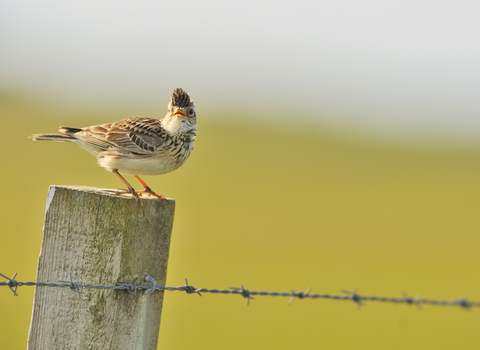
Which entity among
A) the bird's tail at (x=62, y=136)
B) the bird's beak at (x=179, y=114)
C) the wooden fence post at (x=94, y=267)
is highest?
the bird's beak at (x=179, y=114)

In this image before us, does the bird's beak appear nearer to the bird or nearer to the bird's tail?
the bird

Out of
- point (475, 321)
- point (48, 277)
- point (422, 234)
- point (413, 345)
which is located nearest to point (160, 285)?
point (48, 277)

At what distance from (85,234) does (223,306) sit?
1908 cm

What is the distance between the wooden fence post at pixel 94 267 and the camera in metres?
3.87

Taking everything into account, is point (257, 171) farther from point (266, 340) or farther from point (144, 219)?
point (144, 219)

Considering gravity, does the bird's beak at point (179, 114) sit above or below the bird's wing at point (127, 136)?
above

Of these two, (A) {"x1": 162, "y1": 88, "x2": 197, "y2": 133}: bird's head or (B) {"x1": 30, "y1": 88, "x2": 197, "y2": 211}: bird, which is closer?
(B) {"x1": 30, "y1": 88, "x2": 197, "y2": 211}: bird

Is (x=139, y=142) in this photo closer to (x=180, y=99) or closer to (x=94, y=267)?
(x=180, y=99)

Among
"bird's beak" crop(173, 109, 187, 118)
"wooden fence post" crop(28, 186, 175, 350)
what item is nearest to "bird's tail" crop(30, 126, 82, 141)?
"bird's beak" crop(173, 109, 187, 118)

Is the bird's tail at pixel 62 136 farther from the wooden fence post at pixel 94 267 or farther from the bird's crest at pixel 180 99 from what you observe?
the wooden fence post at pixel 94 267

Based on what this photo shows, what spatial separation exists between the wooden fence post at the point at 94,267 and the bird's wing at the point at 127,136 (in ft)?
9.79

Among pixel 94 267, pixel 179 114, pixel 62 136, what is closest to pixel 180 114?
pixel 179 114

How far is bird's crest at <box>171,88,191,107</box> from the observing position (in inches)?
309

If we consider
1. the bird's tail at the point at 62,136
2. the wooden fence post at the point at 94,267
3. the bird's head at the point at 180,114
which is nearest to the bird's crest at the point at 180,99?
the bird's head at the point at 180,114
